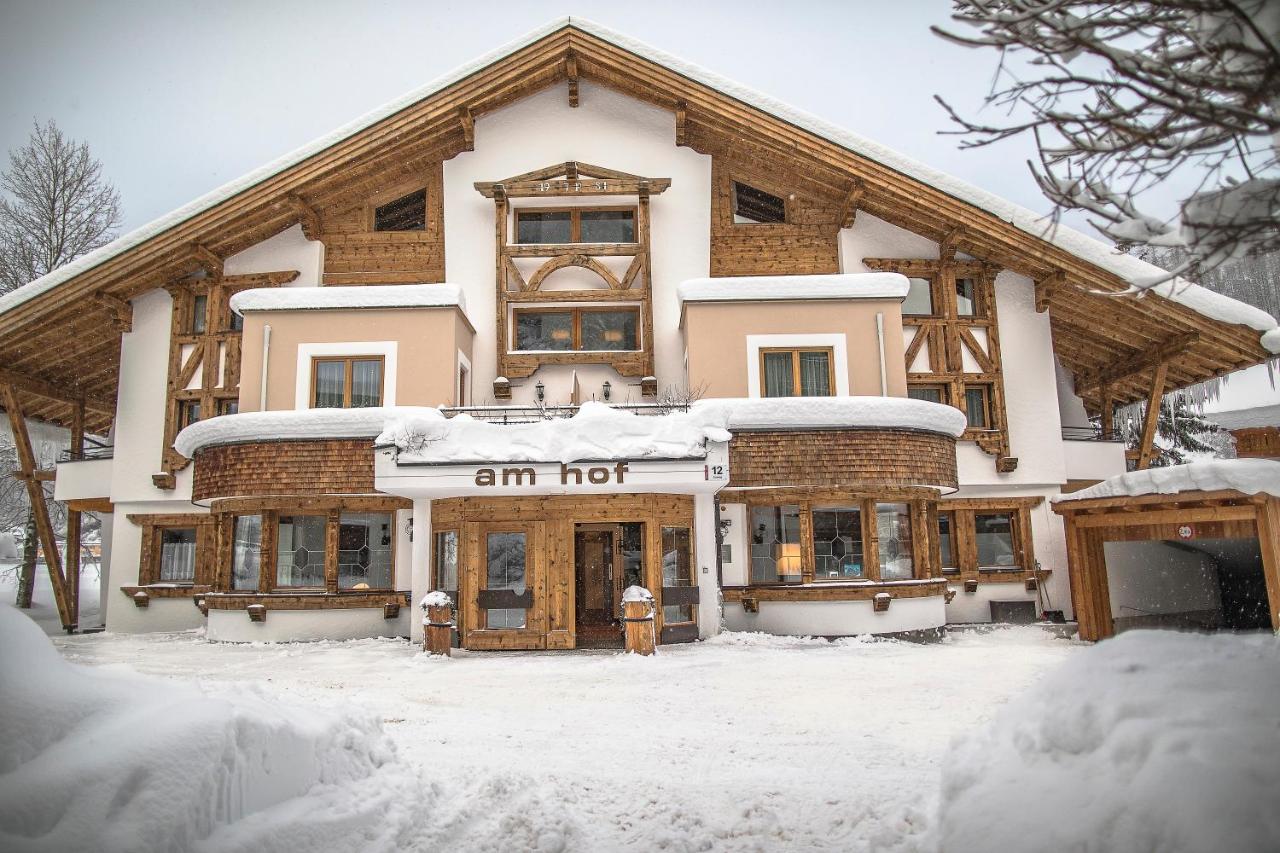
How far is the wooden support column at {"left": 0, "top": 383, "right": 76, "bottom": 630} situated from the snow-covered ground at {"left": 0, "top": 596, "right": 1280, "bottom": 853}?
1318 cm

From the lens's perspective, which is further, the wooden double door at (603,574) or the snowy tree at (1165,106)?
the wooden double door at (603,574)

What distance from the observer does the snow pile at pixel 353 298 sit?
16.2 meters

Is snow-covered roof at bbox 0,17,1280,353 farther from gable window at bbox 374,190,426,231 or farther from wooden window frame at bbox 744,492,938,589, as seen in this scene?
wooden window frame at bbox 744,492,938,589

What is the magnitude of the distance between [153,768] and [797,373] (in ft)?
45.1

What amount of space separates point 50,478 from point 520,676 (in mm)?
15684

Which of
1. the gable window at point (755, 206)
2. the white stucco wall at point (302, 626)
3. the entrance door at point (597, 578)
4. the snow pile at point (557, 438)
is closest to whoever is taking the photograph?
the snow pile at point (557, 438)

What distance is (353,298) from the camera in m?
16.2

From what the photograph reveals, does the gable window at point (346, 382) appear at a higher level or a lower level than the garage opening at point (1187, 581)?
higher

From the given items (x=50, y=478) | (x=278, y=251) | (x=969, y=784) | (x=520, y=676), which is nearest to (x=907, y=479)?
(x=520, y=676)

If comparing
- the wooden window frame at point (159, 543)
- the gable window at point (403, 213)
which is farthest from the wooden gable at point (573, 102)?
the wooden window frame at point (159, 543)

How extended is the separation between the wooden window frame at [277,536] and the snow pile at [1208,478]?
12286mm

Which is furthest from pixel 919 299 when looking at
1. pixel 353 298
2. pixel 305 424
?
pixel 305 424

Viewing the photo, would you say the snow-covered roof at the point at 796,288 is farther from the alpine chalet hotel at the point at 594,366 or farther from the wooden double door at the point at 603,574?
the wooden double door at the point at 603,574

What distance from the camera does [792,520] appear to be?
15.8 metres
